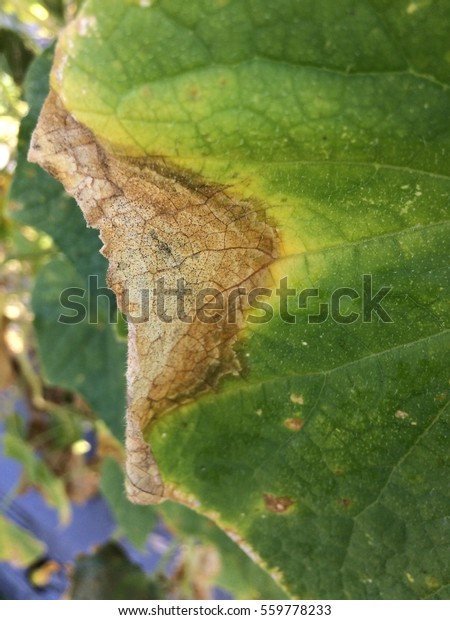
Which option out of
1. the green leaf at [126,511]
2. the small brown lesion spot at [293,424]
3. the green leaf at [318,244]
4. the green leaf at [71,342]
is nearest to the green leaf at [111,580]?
the green leaf at [126,511]

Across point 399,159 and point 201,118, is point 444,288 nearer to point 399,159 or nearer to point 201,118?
point 399,159

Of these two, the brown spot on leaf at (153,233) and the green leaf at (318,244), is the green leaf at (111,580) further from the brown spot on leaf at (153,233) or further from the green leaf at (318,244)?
the brown spot on leaf at (153,233)

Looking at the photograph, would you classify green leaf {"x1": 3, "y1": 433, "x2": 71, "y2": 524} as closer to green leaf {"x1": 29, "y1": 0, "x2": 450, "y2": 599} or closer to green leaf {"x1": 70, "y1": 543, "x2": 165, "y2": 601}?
green leaf {"x1": 70, "y1": 543, "x2": 165, "y2": 601}

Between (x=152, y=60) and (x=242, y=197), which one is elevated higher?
(x=152, y=60)

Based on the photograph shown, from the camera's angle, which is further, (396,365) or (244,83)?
(396,365)

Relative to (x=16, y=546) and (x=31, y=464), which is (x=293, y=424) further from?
(x=16, y=546)
